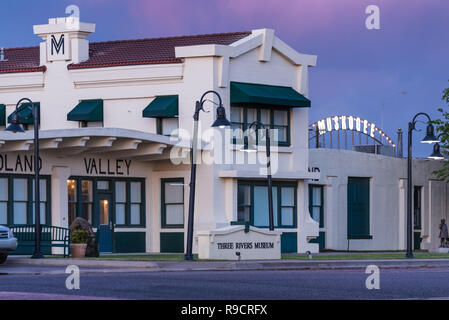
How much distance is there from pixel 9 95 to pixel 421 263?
19.4 meters

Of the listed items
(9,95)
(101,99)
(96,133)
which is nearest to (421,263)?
(96,133)

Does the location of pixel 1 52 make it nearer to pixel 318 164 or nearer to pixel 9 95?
pixel 9 95

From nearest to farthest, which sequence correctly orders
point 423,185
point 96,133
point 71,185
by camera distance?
point 96,133 → point 71,185 → point 423,185

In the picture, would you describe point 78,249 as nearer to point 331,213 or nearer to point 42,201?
point 42,201

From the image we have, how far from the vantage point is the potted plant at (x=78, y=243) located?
33406 millimetres

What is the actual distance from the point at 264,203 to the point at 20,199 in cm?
1036

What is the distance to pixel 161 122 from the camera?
4206cm

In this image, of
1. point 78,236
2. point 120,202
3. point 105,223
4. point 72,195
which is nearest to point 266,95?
point 120,202

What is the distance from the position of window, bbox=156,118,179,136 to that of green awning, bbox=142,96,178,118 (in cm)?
57

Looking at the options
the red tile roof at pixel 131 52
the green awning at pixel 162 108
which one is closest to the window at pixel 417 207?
the red tile roof at pixel 131 52

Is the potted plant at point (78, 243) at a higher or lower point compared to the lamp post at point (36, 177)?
lower

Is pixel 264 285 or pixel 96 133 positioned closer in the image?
pixel 264 285

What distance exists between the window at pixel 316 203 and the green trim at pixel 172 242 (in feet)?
22.9

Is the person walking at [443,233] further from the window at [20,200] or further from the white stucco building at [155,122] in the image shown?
the window at [20,200]
